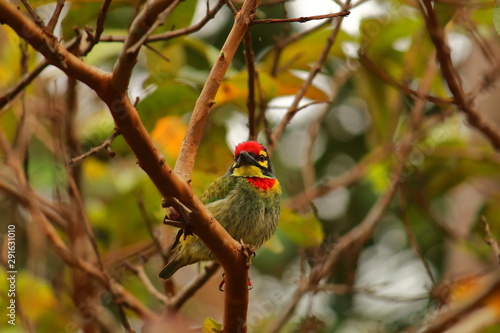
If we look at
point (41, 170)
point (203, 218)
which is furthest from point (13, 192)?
point (203, 218)

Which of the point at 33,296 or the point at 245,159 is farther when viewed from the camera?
the point at 33,296

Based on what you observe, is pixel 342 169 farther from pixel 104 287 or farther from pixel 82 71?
pixel 82 71

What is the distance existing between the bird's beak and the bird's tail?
0.64 meters

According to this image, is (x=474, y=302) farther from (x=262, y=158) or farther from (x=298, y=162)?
(x=298, y=162)

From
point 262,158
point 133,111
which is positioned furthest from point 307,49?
point 133,111

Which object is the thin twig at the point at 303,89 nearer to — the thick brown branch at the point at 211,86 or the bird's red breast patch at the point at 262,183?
the bird's red breast patch at the point at 262,183

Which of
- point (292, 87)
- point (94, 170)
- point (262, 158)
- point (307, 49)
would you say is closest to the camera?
point (262, 158)

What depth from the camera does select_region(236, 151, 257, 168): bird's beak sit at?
366 centimetres

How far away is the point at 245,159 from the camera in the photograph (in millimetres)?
3686

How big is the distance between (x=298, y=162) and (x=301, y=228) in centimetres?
285

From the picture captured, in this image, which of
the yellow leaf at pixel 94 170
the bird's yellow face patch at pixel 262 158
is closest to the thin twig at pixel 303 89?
the bird's yellow face patch at pixel 262 158

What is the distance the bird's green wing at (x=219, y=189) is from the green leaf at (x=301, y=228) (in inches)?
15.5

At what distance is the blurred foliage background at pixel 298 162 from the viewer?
3.90m

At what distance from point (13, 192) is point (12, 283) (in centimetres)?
53
